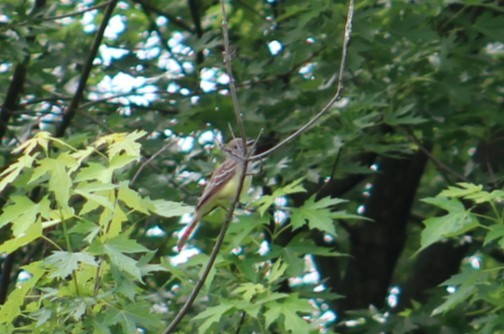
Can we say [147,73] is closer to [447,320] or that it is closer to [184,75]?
[184,75]

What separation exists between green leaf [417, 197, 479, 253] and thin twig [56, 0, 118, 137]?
3.10 m

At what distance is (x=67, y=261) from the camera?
16.5ft

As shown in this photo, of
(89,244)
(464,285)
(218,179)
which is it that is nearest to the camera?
(89,244)

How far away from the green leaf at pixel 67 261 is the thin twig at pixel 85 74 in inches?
129

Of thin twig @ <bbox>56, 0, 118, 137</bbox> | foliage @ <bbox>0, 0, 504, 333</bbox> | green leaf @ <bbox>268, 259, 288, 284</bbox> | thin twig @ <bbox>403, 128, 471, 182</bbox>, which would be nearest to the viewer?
green leaf @ <bbox>268, 259, 288, 284</bbox>

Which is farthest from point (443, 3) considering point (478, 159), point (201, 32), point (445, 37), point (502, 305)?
point (502, 305)

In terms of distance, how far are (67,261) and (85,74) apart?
3.45 meters

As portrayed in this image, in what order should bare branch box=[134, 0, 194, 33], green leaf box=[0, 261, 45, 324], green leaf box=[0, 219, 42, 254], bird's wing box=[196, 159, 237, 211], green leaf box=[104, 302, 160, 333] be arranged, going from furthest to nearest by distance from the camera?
bare branch box=[134, 0, 194, 33] → bird's wing box=[196, 159, 237, 211] → green leaf box=[0, 261, 45, 324] → green leaf box=[104, 302, 160, 333] → green leaf box=[0, 219, 42, 254]

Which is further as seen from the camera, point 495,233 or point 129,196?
point 495,233

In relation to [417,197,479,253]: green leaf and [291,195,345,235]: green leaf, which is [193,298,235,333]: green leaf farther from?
[417,197,479,253]: green leaf

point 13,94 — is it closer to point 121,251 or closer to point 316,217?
point 316,217

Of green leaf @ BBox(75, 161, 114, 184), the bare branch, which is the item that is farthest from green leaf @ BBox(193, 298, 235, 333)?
the bare branch

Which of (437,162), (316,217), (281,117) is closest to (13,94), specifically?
(281,117)

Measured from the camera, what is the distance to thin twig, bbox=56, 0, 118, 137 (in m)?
8.11
